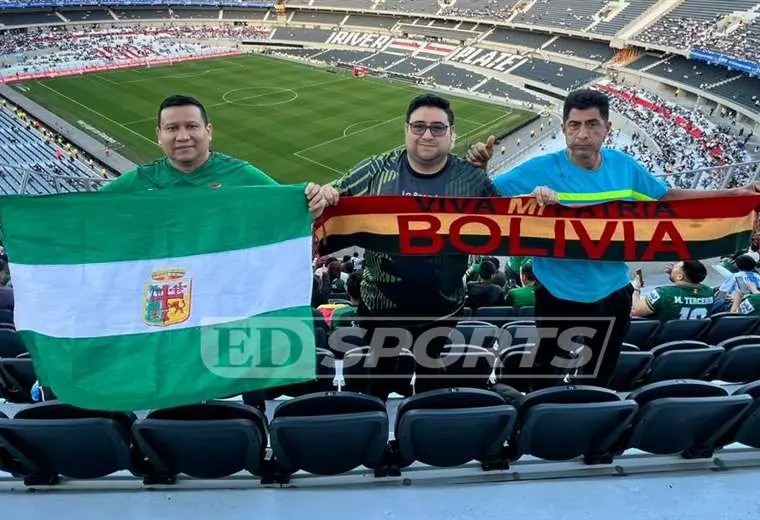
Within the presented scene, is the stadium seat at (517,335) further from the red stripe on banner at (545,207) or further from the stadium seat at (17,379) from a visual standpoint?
the stadium seat at (17,379)

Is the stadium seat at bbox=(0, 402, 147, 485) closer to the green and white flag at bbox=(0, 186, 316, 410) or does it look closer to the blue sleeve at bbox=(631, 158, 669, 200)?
the green and white flag at bbox=(0, 186, 316, 410)

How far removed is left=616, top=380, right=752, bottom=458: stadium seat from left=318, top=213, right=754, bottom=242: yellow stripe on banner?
1.09 meters

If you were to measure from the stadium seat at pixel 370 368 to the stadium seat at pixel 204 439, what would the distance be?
35.8 inches

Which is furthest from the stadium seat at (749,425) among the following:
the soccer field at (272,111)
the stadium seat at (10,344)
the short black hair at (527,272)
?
the soccer field at (272,111)

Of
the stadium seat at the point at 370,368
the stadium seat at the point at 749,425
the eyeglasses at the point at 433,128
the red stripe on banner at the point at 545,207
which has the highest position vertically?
the eyeglasses at the point at 433,128

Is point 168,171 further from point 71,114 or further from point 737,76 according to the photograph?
point 737,76

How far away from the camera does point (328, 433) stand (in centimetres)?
268

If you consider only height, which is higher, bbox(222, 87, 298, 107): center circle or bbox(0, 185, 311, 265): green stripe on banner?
bbox(222, 87, 298, 107): center circle

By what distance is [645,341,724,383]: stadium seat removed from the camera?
3900mm

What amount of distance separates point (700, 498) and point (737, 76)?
42788 mm

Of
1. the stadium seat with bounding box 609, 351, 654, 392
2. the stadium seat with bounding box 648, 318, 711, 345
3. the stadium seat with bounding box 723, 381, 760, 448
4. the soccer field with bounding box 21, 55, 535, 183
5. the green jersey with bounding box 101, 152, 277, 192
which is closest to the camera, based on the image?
the stadium seat with bounding box 723, 381, 760, 448

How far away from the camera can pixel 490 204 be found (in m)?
3.58

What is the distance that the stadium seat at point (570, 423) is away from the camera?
9.14ft

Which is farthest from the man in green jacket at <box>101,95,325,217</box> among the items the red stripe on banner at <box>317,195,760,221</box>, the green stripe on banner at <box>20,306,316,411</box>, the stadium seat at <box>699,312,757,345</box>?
the stadium seat at <box>699,312,757,345</box>
